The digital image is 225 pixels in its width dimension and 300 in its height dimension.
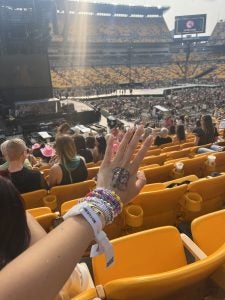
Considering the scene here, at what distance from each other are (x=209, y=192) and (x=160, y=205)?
64 cm

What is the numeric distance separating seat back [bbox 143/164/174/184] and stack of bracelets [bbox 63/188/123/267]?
3.14 metres

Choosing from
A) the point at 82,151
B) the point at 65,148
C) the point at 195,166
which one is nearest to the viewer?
the point at 65,148

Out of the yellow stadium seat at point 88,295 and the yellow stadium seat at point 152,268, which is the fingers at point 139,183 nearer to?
the yellow stadium seat at point 152,268

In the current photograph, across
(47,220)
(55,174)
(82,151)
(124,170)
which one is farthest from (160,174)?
(124,170)

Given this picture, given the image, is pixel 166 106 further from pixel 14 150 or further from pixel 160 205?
pixel 160 205

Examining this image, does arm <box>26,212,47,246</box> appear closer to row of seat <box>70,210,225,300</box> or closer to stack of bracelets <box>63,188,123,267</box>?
stack of bracelets <box>63,188,123,267</box>

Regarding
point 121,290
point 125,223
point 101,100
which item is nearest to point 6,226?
point 121,290

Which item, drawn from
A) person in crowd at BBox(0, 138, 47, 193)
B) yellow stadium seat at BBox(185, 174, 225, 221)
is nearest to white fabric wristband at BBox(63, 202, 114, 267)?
yellow stadium seat at BBox(185, 174, 225, 221)

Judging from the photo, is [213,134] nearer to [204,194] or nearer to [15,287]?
[204,194]

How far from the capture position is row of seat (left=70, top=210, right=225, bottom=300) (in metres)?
1.29

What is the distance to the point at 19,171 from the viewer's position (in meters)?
3.69

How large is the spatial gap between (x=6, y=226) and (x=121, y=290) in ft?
1.99

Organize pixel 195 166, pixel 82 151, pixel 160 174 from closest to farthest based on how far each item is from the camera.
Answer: pixel 160 174
pixel 195 166
pixel 82 151

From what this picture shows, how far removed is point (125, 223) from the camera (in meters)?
2.93
